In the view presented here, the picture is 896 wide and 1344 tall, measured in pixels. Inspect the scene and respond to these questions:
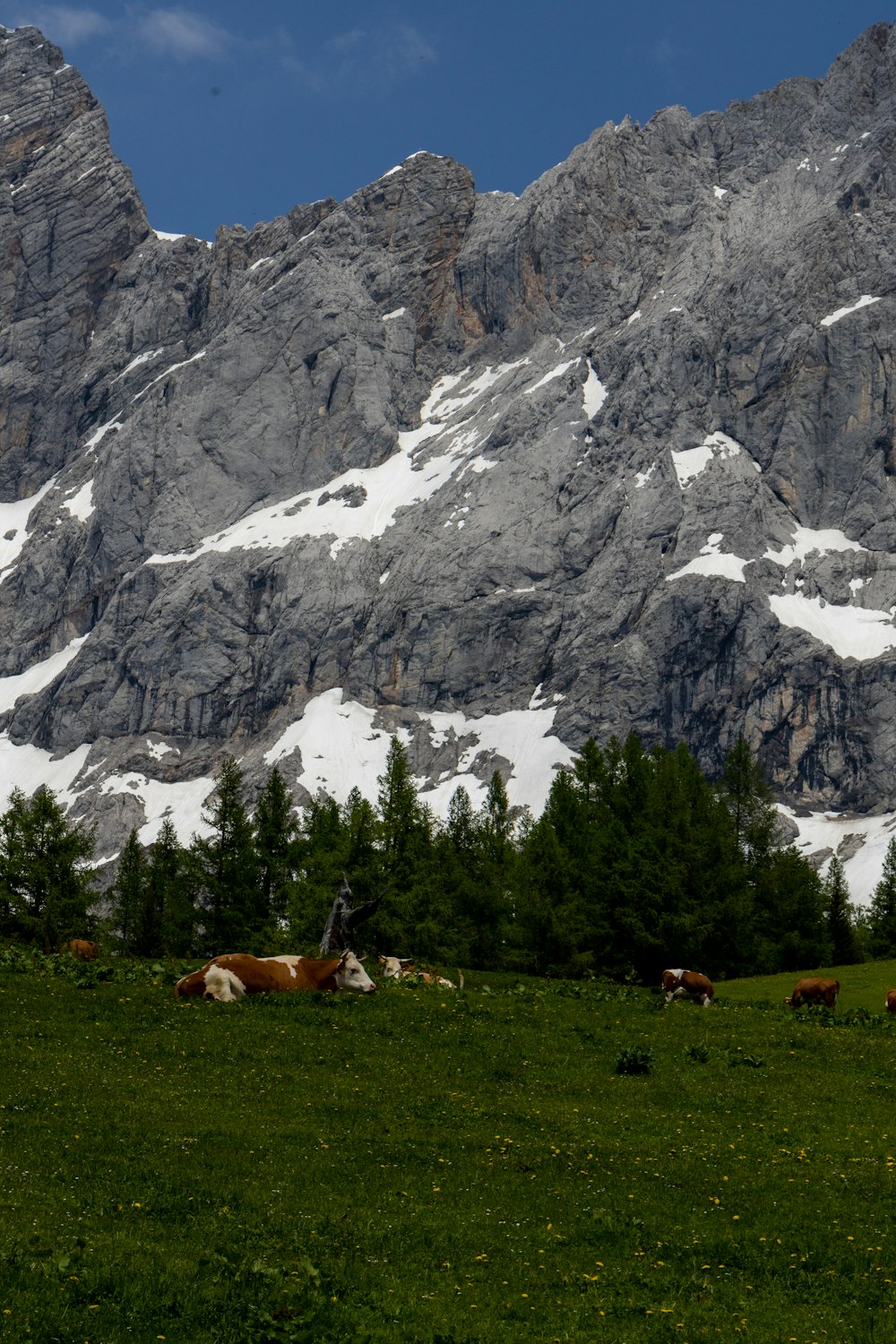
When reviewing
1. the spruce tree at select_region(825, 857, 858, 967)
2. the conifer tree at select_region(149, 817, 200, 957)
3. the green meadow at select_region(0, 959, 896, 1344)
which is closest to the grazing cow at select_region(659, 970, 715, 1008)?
the green meadow at select_region(0, 959, 896, 1344)

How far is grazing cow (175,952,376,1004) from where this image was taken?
2792 cm

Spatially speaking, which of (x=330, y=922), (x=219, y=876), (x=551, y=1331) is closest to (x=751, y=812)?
(x=219, y=876)

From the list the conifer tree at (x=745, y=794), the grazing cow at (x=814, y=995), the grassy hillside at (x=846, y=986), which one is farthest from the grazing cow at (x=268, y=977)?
the conifer tree at (x=745, y=794)

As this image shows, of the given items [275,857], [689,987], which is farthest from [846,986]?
[275,857]

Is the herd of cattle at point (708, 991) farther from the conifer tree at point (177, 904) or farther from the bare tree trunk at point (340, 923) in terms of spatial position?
the conifer tree at point (177, 904)

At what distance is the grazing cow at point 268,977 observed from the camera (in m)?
27.9

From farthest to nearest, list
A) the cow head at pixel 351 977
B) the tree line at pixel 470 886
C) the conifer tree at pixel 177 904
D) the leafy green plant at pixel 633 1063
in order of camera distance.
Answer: the conifer tree at pixel 177 904 < the tree line at pixel 470 886 < the cow head at pixel 351 977 < the leafy green plant at pixel 633 1063

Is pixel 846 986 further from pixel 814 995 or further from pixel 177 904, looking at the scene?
pixel 177 904

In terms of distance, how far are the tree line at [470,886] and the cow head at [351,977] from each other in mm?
22206

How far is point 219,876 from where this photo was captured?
6588 cm

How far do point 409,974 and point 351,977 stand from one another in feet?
16.2

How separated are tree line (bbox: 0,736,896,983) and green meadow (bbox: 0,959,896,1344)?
27.3 meters

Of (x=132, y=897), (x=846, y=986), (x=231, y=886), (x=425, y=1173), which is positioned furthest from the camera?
(x=132, y=897)

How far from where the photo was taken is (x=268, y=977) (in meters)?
29.1
